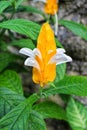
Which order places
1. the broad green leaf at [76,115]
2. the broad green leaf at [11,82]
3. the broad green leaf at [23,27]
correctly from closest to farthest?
the broad green leaf at [23,27] < the broad green leaf at [11,82] < the broad green leaf at [76,115]

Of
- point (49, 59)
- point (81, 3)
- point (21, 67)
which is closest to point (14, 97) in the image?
point (49, 59)

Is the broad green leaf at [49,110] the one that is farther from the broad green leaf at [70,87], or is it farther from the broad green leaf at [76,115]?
the broad green leaf at [70,87]

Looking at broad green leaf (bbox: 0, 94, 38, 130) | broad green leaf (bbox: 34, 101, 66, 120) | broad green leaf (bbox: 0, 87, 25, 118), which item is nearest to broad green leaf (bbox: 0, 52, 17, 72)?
broad green leaf (bbox: 34, 101, 66, 120)

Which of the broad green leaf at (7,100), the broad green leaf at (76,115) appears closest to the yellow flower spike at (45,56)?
the broad green leaf at (7,100)

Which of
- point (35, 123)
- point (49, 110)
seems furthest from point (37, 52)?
point (49, 110)

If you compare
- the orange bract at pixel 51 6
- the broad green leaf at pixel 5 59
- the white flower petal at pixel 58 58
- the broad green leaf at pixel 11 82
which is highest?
the orange bract at pixel 51 6

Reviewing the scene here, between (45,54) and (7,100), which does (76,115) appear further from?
(45,54)
